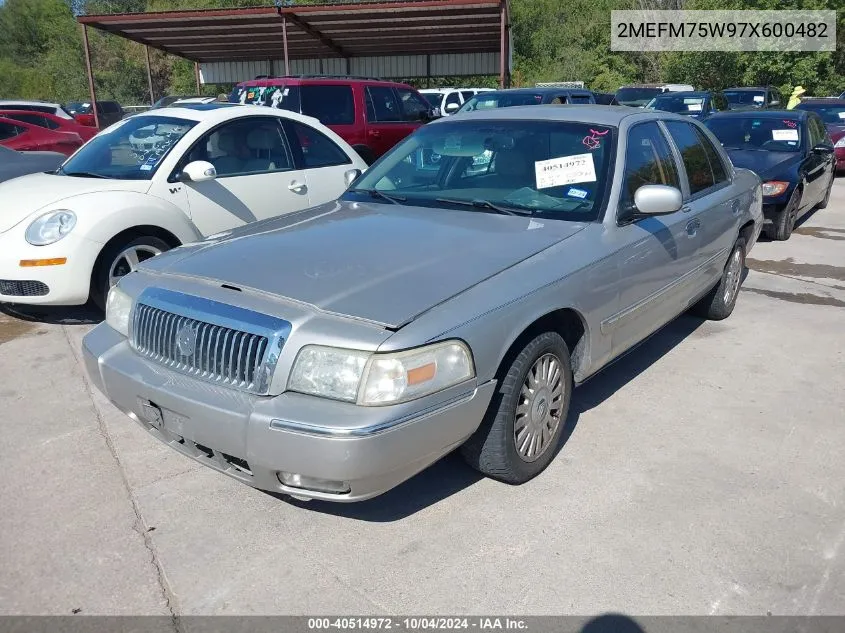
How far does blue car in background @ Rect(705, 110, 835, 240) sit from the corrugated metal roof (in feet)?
22.7

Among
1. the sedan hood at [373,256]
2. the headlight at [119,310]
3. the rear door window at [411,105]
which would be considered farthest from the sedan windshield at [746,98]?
the headlight at [119,310]

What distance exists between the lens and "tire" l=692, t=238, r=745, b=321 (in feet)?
18.6

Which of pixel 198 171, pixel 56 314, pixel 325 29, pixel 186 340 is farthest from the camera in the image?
pixel 325 29

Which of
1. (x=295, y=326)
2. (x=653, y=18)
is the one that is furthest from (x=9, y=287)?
(x=653, y=18)

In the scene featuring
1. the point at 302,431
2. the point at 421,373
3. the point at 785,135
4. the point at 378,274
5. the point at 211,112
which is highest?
the point at 211,112

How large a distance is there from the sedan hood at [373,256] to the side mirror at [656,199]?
34 centimetres

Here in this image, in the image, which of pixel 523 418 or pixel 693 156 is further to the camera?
pixel 693 156

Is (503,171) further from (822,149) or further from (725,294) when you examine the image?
(822,149)

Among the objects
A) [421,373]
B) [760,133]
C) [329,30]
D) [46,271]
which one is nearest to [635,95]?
[329,30]

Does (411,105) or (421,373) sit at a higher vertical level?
(411,105)

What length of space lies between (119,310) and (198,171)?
2.49 m

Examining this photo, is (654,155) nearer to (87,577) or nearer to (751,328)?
(751,328)

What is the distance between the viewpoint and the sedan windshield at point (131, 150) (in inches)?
231

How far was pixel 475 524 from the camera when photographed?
3146 mm
